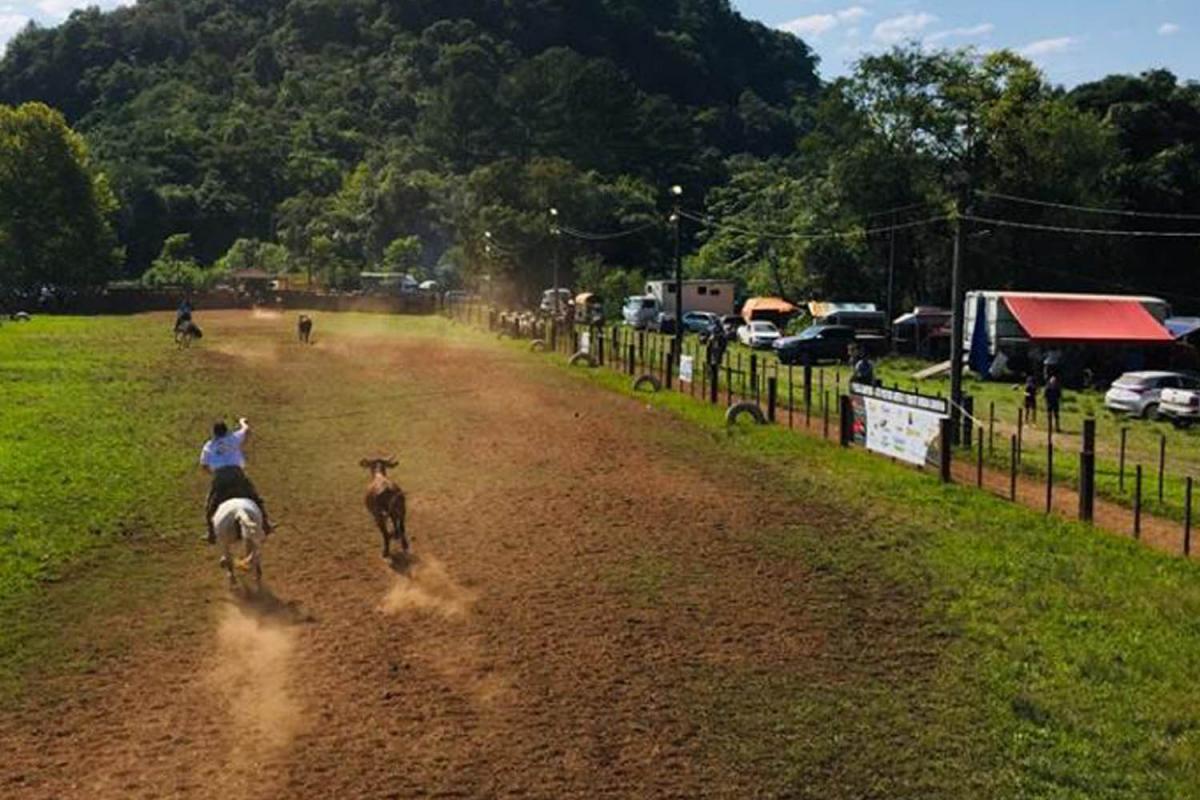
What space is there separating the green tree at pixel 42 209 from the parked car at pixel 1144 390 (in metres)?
80.3

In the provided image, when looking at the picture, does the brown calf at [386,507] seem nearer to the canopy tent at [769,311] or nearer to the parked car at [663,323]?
the parked car at [663,323]

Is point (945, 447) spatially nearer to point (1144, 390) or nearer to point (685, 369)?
point (1144, 390)

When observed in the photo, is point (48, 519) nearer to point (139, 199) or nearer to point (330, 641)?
point (330, 641)

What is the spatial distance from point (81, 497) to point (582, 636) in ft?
37.4

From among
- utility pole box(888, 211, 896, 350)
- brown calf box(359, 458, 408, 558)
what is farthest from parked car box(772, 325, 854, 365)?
brown calf box(359, 458, 408, 558)

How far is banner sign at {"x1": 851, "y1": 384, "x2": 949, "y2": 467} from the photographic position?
24.4 metres

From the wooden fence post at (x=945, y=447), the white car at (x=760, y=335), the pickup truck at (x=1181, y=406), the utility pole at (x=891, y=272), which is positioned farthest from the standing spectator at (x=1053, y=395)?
the white car at (x=760, y=335)

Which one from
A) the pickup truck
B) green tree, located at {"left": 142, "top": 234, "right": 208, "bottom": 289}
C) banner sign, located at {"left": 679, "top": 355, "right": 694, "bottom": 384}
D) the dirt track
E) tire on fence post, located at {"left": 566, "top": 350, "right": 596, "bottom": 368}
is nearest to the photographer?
the dirt track

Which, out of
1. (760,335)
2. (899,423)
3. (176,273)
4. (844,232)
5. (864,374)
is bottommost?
(760,335)

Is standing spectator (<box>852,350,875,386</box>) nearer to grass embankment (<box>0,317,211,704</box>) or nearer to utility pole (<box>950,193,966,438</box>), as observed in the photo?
utility pole (<box>950,193,966,438</box>)

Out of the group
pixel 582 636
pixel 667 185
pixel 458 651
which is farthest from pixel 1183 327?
pixel 667 185

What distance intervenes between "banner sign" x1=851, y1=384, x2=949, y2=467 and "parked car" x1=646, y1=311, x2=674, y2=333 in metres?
42.6

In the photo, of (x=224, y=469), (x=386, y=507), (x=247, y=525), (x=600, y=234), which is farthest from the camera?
(x=600, y=234)

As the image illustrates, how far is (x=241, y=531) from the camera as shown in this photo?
1553 cm
